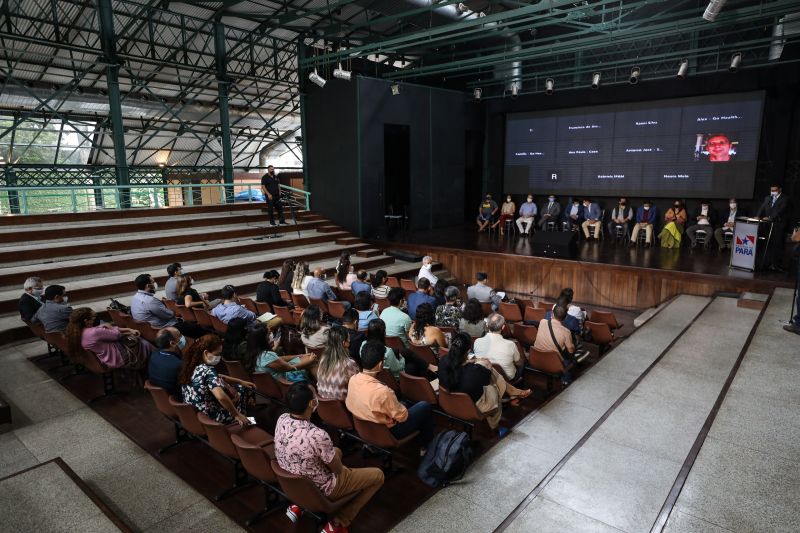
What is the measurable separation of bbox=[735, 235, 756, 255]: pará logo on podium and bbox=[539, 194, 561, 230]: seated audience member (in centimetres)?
473

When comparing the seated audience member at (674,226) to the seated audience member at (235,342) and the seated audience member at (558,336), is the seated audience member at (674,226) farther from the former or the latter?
the seated audience member at (235,342)

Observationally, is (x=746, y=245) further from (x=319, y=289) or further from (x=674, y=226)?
(x=319, y=289)

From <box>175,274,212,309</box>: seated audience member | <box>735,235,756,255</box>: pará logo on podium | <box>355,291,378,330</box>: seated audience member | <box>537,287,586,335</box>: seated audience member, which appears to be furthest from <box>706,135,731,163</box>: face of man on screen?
<box>175,274,212,309</box>: seated audience member

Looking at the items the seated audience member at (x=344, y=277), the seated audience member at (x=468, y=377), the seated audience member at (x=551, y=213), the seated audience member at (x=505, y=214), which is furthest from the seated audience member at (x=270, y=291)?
the seated audience member at (x=551, y=213)

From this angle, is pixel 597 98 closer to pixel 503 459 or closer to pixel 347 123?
pixel 347 123

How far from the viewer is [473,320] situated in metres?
4.91

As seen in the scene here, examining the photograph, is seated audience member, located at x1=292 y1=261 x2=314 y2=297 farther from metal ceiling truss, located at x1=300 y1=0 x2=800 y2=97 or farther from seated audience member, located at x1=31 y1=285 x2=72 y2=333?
metal ceiling truss, located at x1=300 y1=0 x2=800 y2=97

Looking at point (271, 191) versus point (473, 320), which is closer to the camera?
point (473, 320)

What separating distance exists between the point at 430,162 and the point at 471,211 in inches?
113

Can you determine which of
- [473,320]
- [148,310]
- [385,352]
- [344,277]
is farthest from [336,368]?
[344,277]

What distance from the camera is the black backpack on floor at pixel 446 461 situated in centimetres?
308

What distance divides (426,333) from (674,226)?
8.65 metres

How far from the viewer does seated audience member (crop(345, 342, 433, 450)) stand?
315cm

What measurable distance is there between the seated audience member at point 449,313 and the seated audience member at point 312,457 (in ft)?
9.10
